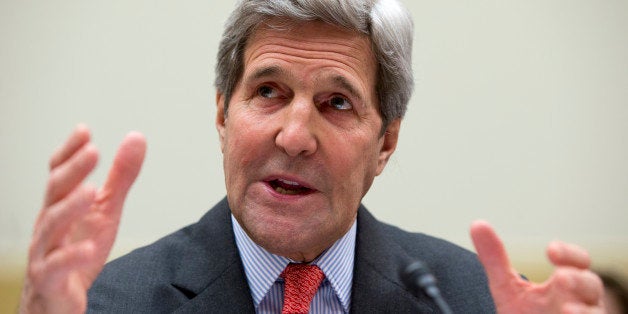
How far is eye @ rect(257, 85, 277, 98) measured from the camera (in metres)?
2.21

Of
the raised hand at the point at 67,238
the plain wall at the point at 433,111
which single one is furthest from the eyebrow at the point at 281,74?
the plain wall at the point at 433,111

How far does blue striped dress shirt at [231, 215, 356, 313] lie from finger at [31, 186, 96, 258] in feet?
2.43

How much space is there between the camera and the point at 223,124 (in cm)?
239

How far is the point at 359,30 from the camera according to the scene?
2.24m

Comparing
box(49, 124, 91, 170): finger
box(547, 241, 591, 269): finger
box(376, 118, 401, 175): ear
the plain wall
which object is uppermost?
box(49, 124, 91, 170): finger

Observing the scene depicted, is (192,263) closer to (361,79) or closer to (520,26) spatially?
(361,79)

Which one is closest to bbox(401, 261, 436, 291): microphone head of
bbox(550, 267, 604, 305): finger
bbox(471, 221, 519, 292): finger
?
bbox(471, 221, 519, 292): finger

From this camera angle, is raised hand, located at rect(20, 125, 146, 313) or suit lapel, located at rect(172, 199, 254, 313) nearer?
raised hand, located at rect(20, 125, 146, 313)

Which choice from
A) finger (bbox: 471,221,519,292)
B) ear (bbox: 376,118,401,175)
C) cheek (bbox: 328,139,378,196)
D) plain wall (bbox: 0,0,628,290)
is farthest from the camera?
plain wall (bbox: 0,0,628,290)

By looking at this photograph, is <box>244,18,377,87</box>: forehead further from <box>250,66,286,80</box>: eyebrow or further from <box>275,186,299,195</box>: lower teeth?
<box>275,186,299,195</box>: lower teeth

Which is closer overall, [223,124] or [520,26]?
[223,124]

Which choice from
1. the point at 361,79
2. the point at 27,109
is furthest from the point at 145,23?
the point at 361,79

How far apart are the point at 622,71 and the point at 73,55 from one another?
3009 mm

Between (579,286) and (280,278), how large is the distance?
82 centimetres
